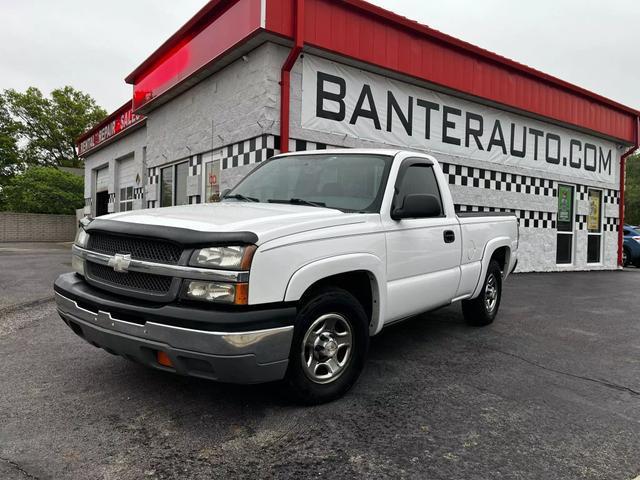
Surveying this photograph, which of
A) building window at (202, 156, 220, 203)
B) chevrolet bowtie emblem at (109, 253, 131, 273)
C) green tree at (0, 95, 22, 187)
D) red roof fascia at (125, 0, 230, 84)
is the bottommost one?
chevrolet bowtie emblem at (109, 253, 131, 273)

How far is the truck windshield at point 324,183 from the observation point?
3436 mm

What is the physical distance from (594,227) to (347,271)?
12966mm

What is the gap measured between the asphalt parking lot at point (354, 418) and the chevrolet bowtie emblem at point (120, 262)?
86cm

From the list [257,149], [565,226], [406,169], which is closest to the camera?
[406,169]

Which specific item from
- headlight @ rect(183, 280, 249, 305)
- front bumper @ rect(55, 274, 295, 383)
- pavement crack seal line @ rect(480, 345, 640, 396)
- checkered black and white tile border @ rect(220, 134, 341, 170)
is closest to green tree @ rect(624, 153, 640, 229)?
checkered black and white tile border @ rect(220, 134, 341, 170)

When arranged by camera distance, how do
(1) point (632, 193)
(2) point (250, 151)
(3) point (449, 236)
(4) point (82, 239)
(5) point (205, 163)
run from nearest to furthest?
(4) point (82, 239), (3) point (449, 236), (2) point (250, 151), (5) point (205, 163), (1) point (632, 193)

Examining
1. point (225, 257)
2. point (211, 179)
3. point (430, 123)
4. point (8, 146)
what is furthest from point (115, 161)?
point (8, 146)

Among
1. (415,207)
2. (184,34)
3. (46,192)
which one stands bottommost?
(415,207)

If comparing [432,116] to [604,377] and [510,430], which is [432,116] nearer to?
[604,377]

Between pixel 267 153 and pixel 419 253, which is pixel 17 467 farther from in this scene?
pixel 267 153

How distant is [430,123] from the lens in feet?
29.8

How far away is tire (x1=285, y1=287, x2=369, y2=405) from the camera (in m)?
2.65

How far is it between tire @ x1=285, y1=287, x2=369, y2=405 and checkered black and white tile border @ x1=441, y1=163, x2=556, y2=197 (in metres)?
7.02

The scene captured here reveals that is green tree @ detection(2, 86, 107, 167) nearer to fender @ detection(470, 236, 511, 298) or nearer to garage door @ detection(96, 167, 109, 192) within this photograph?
garage door @ detection(96, 167, 109, 192)
